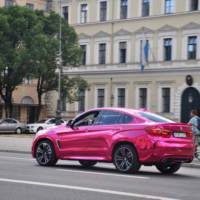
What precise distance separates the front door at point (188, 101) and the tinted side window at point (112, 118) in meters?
40.4

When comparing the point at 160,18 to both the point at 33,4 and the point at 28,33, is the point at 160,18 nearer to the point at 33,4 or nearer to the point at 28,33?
the point at 28,33

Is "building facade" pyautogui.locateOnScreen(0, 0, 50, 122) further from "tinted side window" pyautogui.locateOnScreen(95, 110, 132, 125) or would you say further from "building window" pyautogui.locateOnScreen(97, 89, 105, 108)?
"tinted side window" pyautogui.locateOnScreen(95, 110, 132, 125)

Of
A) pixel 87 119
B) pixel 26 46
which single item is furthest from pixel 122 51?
pixel 87 119

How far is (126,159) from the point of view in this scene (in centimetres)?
1636

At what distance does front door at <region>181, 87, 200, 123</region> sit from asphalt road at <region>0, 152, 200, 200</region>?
1590 inches

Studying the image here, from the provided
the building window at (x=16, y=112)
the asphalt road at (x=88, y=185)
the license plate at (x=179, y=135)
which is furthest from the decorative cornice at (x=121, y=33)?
the license plate at (x=179, y=135)

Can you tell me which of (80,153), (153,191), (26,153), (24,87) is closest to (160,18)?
(24,87)

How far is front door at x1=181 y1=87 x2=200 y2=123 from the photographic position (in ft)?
188

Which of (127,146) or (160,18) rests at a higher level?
(160,18)

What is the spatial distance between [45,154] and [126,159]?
286cm

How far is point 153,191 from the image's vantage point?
12375mm

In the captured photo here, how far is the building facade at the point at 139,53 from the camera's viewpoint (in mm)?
58344

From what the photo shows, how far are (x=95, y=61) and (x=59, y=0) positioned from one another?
8.58 m

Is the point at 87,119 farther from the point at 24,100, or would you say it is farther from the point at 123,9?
the point at 24,100
